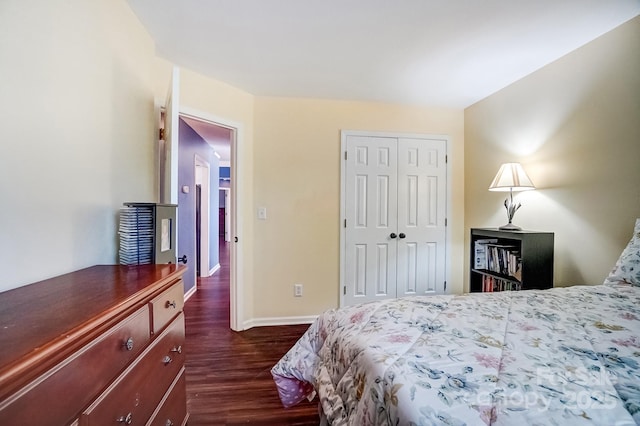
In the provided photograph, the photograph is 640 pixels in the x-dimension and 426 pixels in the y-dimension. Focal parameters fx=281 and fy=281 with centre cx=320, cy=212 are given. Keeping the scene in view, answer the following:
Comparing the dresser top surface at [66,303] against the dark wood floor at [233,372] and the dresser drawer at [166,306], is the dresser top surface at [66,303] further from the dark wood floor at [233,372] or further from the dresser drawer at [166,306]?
the dark wood floor at [233,372]

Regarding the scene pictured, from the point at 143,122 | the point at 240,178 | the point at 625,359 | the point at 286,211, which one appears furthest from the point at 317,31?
the point at 625,359

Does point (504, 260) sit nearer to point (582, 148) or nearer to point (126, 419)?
point (582, 148)

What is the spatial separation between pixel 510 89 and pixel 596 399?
9.23ft

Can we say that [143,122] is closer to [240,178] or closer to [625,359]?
[240,178]

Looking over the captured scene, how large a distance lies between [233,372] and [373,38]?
8.36 ft

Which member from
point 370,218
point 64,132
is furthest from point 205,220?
point 64,132

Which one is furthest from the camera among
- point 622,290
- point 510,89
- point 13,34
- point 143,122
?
point 510,89

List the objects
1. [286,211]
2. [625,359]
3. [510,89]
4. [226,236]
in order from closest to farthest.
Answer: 1. [625,359]
2. [510,89]
3. [286,211]
4. [226,236]

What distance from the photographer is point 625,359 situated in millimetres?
770

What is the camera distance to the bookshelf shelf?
2.05m

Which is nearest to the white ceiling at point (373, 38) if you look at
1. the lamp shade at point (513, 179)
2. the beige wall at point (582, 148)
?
the beige wall at point (582, 148)

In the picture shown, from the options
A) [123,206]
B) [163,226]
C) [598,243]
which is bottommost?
[598,243]

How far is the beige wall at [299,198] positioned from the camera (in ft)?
9.50

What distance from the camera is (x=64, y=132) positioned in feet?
3.67
